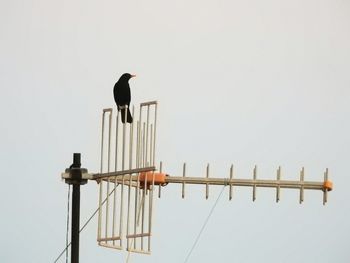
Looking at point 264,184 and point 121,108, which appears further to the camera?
point 121,108

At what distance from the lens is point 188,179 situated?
4.61 ft

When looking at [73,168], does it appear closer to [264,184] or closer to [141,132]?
[141,132]

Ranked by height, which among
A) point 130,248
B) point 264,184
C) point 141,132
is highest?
point 141,132

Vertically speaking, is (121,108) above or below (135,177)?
above

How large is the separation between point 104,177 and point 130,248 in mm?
169

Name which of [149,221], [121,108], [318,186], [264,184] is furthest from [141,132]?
[318,186]

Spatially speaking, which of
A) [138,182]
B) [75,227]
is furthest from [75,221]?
[138,182]

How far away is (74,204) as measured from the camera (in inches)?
52.2

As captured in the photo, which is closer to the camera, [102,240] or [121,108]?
[102,240]

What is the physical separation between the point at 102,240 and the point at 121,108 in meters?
0.32

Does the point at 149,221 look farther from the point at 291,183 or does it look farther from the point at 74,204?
the point at 291,183

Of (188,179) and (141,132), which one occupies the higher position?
(141,132)

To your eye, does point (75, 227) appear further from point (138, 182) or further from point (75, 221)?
point (138, 182)

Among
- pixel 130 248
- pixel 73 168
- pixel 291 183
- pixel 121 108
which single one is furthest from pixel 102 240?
pixel 291 183
